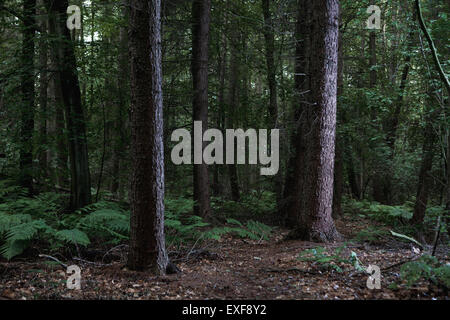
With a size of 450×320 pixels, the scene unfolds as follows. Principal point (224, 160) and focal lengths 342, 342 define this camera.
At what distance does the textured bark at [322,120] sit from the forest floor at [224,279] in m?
0.76

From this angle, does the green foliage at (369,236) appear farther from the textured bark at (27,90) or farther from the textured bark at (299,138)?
the textured bark at (27,90)

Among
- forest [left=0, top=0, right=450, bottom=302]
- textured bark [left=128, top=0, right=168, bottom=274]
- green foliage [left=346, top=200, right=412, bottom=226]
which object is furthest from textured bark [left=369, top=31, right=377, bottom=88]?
textured bark [left=128, top=0, right=168, bottom=274]

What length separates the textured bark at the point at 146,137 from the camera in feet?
14.9

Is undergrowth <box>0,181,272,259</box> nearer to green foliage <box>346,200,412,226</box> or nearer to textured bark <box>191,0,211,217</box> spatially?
textured bark <box>191,0,211,217</box>

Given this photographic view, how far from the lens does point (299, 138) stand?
938cm

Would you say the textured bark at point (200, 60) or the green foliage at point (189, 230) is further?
the textured bark at point (200, 60)

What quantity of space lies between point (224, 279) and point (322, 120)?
12.3 feet

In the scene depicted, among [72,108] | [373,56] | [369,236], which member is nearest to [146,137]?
[72,108]

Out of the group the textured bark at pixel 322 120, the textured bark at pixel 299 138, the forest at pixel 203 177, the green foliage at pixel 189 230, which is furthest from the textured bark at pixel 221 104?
the textured bark at pixel 322 120

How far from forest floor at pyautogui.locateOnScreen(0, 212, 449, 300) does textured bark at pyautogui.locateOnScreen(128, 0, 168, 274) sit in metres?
0.41

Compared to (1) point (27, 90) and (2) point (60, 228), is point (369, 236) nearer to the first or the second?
(2) point (60, 228)
